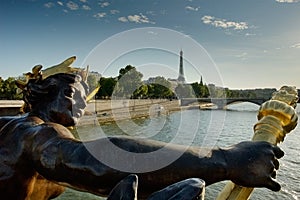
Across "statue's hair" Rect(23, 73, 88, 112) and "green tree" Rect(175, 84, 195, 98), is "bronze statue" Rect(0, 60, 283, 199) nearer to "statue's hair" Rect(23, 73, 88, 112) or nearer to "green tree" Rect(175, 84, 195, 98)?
"statue's hair" Rect(23, 73, 88, 112)

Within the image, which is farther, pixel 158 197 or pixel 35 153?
pixel 35 153

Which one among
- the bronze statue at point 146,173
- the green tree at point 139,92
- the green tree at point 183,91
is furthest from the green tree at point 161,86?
the bronze statue at point 146,173

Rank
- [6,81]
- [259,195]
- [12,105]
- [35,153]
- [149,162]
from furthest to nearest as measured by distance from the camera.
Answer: [6,81]
[12,105]
[259,195]
[35,153]
[149,162]

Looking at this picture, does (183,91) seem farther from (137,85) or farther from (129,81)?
(137,85)

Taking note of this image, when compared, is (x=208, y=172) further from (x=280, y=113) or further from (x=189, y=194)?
(x=280, y=113)

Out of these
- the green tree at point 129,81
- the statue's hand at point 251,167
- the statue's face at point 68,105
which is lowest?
the statue's hand at point 251,167

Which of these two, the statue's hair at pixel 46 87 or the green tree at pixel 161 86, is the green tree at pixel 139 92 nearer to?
the green tree at pixel 161 86

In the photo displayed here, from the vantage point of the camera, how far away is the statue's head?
1.48 m

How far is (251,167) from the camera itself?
0.90m

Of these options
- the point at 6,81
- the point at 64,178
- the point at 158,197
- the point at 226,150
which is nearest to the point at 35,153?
the point at 64,178

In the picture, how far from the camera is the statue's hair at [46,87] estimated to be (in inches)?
58.1

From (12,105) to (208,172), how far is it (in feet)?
90.3

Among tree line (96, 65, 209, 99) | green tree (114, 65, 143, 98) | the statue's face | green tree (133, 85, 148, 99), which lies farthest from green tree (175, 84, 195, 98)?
the statue's face

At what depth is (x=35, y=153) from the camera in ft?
3.21
